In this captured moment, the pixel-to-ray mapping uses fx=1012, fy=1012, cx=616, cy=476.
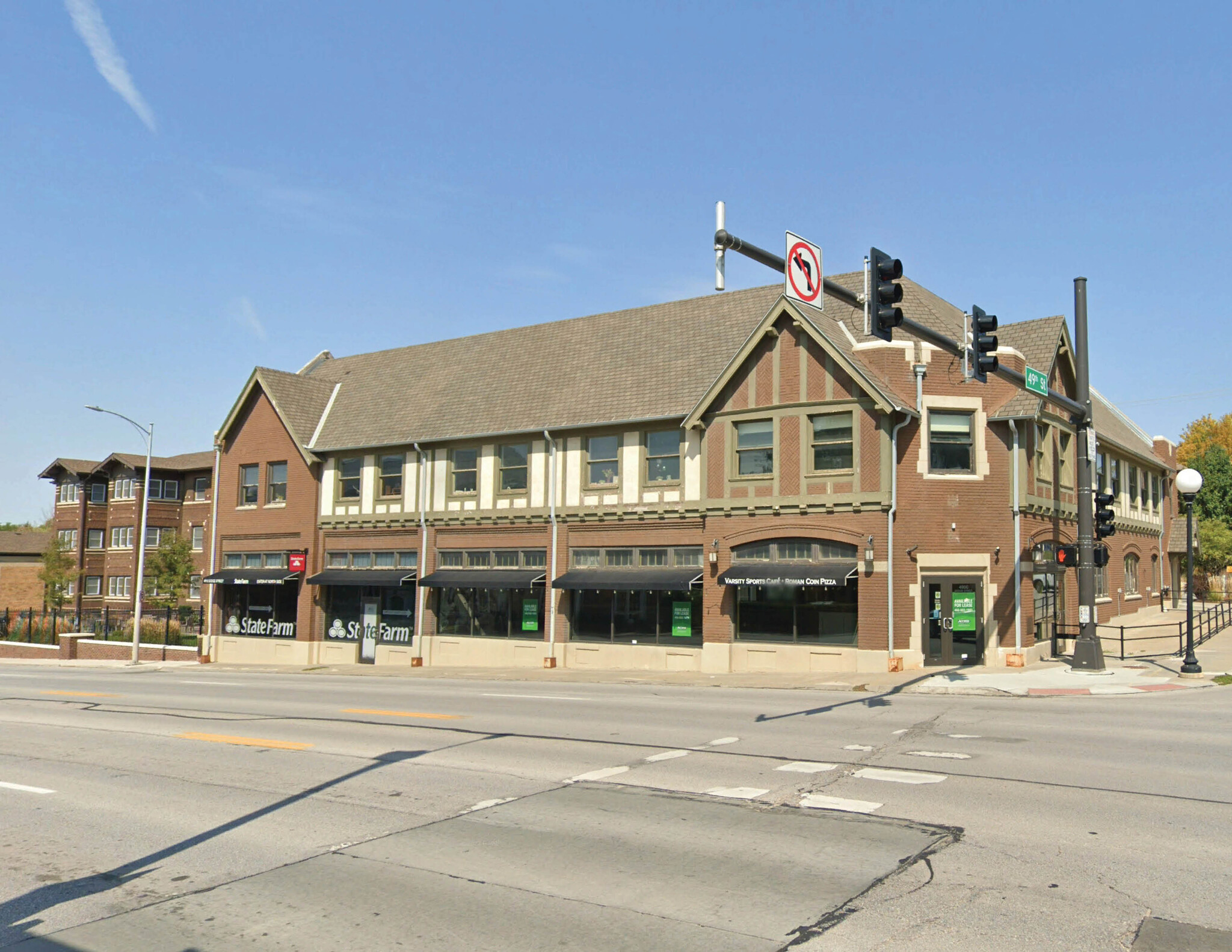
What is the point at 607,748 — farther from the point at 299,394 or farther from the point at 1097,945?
the point at 299,394

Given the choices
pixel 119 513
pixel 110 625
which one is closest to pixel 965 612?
pixel 110 625

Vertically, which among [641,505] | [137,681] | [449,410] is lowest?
[137,681]

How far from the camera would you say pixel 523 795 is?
1080 centimetres

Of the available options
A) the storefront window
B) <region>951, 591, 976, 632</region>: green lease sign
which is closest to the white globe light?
<region>951, 591, 976, 632</region>: green lease sign

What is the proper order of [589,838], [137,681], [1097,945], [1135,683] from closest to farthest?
[1097,945]
[589,838]
[1135,683]
[137,681]

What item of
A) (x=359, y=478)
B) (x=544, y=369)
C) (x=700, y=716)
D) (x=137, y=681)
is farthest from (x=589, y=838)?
(x=359, y=478)

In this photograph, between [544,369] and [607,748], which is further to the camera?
[544,369]

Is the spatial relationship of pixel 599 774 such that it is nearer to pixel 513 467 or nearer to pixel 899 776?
pixel 899 776

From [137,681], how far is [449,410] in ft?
42.5

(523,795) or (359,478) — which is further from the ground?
(359,478)

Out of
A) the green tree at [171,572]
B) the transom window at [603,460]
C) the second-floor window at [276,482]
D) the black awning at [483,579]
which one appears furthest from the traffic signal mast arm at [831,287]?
the green tree at [171,572]

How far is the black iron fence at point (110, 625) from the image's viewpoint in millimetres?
45281

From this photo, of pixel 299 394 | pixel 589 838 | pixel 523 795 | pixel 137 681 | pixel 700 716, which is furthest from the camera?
pixel 299 394

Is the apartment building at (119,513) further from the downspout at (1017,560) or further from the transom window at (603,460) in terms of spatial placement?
the downspout at (1017,560)
